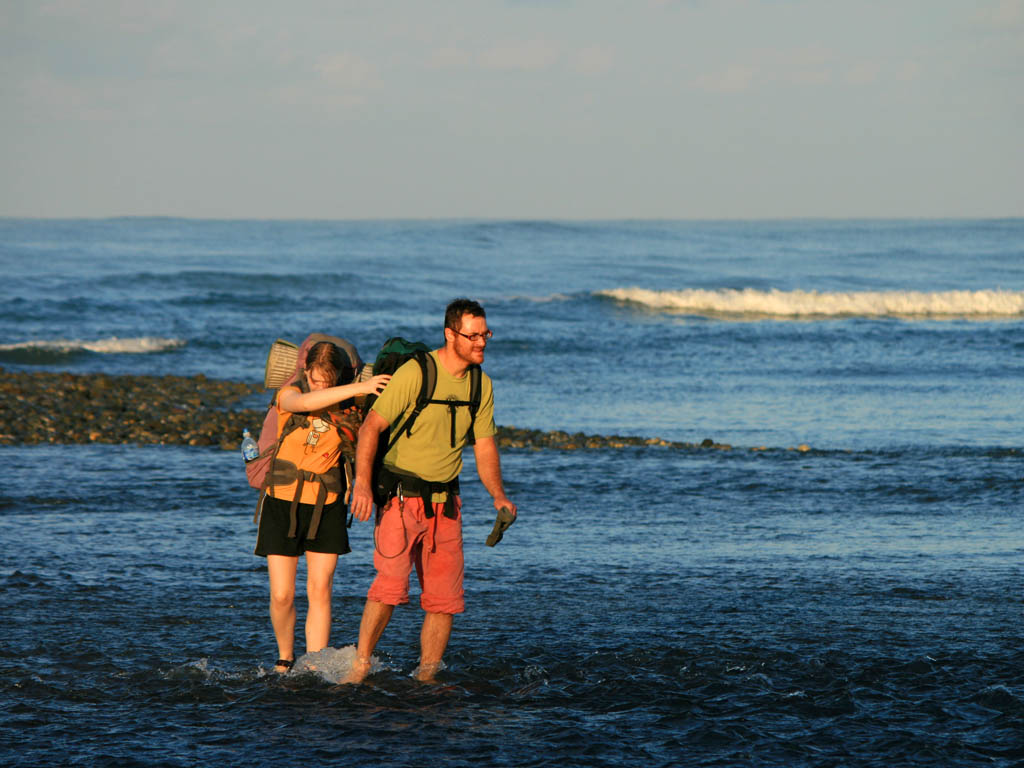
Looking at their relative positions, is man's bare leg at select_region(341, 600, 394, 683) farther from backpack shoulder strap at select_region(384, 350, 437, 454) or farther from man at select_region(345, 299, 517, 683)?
backpack shoulder strap at select_region(384, 350, 437, 454)

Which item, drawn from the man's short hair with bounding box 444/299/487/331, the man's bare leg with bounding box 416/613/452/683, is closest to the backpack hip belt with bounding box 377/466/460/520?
the man's bare leg with bounding box 416/613/452/683

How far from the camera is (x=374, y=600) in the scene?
567 cm

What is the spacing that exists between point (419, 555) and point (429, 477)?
1.41ft

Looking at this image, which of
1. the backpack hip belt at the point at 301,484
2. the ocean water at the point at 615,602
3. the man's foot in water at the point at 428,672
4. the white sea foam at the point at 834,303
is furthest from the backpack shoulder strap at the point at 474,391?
the white sea foam at the point at 834,303

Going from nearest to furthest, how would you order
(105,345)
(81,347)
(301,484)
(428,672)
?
(301,484) → (428,672) → (81,347) → (105,345)

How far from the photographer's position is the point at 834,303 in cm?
4322

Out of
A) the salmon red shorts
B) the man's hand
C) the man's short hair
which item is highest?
the man's short hair

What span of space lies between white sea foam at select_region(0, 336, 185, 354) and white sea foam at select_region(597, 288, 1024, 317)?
20333 mm

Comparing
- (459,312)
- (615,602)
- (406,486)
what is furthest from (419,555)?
(615,602)

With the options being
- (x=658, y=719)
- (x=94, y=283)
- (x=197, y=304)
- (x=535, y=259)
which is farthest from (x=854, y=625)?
(x=535, y=259)

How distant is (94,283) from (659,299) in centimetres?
2142

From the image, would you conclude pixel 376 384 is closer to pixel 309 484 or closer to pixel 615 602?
pixel 309 484

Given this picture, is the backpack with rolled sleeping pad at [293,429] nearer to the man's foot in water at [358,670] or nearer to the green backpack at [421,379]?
the green backpack at [421,379]

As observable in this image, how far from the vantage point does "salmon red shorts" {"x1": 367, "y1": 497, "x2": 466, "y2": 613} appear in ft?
18.4
